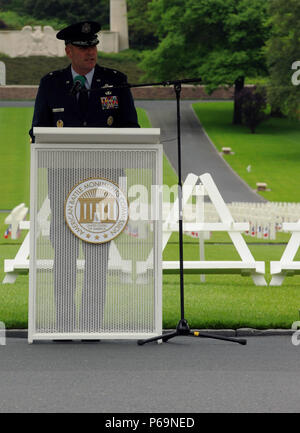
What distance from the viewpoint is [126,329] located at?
6.99 metres

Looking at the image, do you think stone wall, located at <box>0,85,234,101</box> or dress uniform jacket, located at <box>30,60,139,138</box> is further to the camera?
stone wall, located at <box>0,85,234,101</box>

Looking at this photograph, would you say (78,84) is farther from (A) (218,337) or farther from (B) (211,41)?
(B) (211,41)

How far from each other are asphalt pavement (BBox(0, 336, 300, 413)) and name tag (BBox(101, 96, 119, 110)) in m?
1.72

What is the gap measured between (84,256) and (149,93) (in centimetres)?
7741

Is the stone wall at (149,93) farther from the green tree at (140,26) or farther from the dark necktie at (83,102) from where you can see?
the dark necktie at (83,102)

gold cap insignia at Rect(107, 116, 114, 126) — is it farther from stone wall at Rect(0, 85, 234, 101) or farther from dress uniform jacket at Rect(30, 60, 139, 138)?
stone wall at Rect(0, 85, 234, 101)

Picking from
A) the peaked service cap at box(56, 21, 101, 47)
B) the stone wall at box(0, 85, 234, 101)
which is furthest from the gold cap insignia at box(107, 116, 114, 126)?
the stone wall at box(0, 85, 234, 101)

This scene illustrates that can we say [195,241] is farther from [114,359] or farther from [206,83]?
[206,83]

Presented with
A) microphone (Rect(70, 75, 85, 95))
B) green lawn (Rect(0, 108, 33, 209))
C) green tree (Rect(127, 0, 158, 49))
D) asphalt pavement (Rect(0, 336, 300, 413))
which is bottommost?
green lawn (Rect(0, 108, 33, 209))

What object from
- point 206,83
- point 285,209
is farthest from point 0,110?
point 285,209

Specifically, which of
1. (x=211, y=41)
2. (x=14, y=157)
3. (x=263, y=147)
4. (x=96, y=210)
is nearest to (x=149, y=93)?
(x=211, y=41)

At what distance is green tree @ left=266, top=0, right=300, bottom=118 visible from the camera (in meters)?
58.3

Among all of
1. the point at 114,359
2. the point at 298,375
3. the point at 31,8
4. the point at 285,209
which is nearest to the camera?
the point at 298,375

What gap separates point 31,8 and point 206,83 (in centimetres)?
2241
